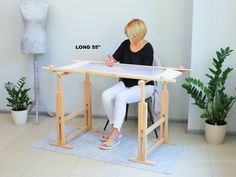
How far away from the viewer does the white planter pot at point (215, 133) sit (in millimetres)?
3781

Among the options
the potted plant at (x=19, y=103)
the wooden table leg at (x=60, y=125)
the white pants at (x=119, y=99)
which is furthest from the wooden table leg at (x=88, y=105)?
the potted plant at (x=19, y=103)

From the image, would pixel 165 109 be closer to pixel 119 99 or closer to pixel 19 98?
pixel 119 99

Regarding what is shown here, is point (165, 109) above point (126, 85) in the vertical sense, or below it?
below

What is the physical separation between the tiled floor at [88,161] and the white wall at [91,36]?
0.61m

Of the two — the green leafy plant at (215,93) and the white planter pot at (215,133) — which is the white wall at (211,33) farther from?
the white planter pot at (215,133)

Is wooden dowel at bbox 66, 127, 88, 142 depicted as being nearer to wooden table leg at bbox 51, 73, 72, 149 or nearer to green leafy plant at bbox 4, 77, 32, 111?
wooden table leg at bbox 51, 73, 72, 149

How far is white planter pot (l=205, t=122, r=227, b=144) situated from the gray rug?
29 cm

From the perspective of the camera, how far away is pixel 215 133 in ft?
12.4

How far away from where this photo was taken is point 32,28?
4.20 m

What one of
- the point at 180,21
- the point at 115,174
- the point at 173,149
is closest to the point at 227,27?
the point at 180,21

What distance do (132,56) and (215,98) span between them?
88 centimetres

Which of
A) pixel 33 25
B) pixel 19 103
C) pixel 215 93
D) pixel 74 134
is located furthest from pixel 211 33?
pixel 19 103

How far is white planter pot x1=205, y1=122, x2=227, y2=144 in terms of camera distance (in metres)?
3.78

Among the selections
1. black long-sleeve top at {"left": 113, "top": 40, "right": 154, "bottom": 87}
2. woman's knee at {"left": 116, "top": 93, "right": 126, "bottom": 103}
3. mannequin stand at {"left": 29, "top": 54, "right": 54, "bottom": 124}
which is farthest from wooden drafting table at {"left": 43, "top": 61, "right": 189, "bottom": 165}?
mannequin stand at {"left": 29, "top": 54, "right": 54, "bottom": 124}
